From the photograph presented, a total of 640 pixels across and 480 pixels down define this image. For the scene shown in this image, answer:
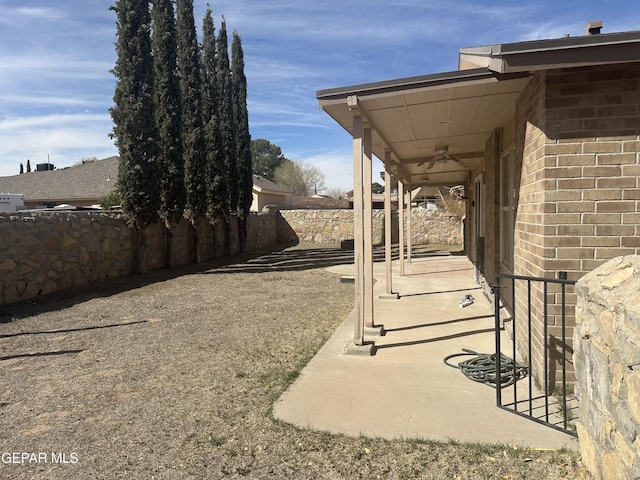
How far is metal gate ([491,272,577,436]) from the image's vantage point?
10.9 ft

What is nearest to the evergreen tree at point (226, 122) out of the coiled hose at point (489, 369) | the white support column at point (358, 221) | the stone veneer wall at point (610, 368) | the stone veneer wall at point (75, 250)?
the stone veneer wall at point (75, 250)

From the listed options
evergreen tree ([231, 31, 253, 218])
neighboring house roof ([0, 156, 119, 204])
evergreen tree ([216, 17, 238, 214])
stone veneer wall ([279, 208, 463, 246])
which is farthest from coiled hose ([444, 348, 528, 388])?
neighboring house roof ([0, 156, 119, 204])

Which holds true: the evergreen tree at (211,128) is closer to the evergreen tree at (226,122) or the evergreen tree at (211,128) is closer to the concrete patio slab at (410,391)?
the evergreen tree at (226,122)

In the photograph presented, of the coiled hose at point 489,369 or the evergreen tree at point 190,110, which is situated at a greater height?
the evergreen tree at point 190,110

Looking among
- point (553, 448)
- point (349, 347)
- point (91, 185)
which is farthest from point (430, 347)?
point (91, 185)

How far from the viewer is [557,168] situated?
3.66 m

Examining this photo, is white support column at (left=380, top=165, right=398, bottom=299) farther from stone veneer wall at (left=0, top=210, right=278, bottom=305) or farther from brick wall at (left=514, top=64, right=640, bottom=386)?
stone veneer wall at (left=0, top=210, right=278, bottom=305)

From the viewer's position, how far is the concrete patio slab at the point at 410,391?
3.24 m

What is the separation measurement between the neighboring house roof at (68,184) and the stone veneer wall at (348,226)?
30.7 ft

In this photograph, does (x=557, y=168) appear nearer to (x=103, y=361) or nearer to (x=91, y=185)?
(x=103, y=361)

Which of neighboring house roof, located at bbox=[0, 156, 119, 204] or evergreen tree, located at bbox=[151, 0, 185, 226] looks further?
neighboring house roof, located at bbox=[0, 156, 119, 204]

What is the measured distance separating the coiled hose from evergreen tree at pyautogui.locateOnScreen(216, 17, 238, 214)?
45.3ft

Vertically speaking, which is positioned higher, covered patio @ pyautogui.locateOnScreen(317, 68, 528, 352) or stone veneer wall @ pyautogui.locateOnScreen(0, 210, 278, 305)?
covered patio @ pyautogui.locateOnScreen(317, 68, 528, 352)

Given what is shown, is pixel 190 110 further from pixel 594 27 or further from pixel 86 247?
pixel 594 27
